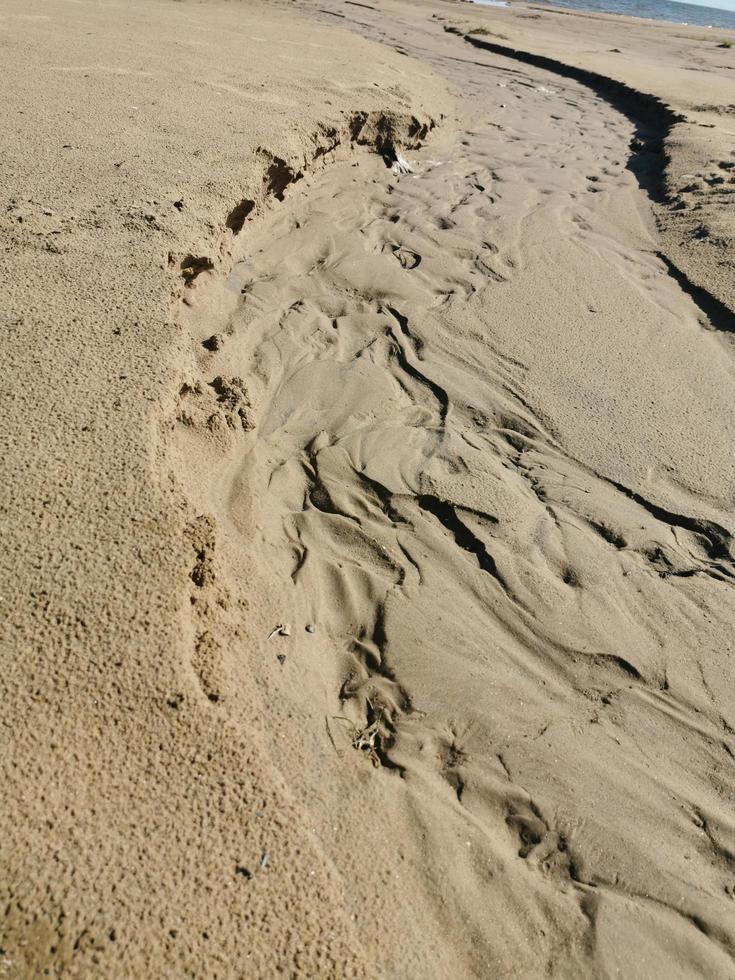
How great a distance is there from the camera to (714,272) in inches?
170

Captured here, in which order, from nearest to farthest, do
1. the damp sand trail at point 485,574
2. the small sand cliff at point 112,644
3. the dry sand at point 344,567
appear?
the small sand cliff at point 112,644 < the dry sand at point 344,567 < the damp sand trail at point 485,574

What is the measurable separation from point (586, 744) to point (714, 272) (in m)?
3.41

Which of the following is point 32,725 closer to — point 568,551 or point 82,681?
point 82,681

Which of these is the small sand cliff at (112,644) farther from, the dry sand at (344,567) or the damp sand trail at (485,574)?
the damp sand trail at (485,574)

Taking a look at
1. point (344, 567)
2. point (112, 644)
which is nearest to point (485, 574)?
point (344, 567)

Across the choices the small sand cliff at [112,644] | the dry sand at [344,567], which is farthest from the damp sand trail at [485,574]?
the small sand cliff at [112,644]

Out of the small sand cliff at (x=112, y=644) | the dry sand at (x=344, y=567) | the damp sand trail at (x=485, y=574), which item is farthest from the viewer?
the damp sand trail at (x=485, y=574)

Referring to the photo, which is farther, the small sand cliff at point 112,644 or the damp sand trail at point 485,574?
the damp sand trail at point 485,574

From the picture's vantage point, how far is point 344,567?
98.5 inches

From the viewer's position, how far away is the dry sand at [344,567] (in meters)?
1.50

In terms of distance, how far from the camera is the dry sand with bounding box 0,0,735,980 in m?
1.50

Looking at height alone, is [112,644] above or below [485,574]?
above

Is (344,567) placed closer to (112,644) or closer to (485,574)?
(485,574)

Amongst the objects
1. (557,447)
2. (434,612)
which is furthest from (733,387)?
(434,612)
